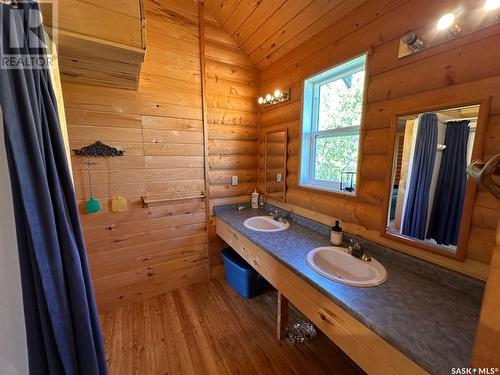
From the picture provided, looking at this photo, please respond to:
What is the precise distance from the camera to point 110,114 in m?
1.75

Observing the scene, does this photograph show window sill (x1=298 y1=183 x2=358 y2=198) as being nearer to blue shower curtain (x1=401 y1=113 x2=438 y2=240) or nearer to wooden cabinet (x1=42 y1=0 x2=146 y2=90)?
blue shower curtain (x1=401 y1=113 x2=438 y2=240)

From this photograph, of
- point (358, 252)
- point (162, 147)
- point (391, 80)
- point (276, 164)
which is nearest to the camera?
point (391, 80)

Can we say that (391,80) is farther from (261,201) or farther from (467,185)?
(261,201)

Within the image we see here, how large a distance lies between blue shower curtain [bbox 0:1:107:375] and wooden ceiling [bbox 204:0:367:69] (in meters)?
1.59

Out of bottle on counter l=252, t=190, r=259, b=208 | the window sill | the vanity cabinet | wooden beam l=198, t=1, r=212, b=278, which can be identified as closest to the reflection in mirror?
the window sill

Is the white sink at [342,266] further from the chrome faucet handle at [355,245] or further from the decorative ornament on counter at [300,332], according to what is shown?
the decorative ornament on counter at [300,332]

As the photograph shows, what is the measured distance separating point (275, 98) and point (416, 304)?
1.92 meters

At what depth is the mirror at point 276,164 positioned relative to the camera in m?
2.15

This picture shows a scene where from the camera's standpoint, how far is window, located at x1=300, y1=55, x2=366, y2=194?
1.59 m

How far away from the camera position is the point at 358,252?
4.47ft

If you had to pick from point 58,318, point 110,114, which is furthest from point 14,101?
point 110,114

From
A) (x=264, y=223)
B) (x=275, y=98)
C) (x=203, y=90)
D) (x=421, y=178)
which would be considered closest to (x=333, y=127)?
(x=275, y=98)

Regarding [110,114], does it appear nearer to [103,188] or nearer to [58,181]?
[103,188]

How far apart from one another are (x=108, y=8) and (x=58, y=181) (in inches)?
37.0
